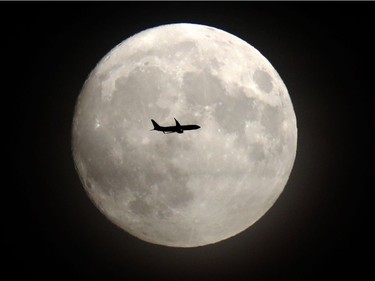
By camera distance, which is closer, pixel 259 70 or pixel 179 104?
pixel 179 104

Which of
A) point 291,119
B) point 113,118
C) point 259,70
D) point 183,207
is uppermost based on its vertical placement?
point 259,70

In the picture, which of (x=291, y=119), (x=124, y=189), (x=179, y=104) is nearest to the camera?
(x=179, y=104)

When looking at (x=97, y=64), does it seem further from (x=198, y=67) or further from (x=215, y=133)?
(x=215, y=133)

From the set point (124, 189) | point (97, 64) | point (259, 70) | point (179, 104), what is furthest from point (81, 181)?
point (259, 70)

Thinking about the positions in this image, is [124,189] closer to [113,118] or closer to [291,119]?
[113,118]

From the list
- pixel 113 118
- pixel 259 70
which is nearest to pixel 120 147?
pixel 113 118

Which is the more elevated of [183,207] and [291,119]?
[291,119]

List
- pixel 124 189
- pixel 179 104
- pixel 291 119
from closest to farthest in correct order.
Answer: pixel 179 104
pixel 124 189
pixel 291 119
